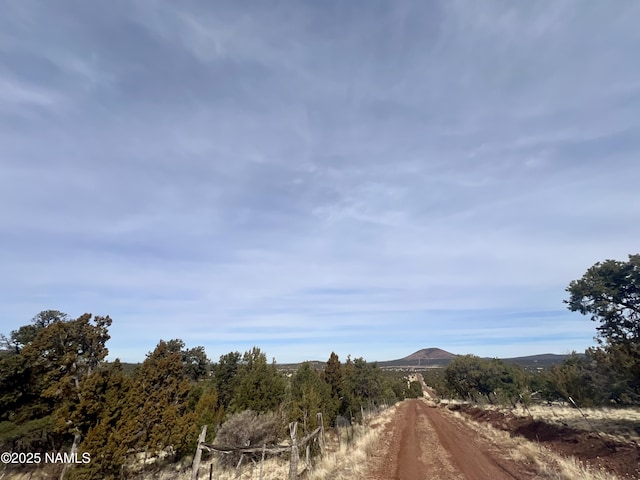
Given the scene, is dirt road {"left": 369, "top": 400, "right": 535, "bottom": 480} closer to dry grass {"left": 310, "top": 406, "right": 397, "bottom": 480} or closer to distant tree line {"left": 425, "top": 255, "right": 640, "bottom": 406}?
dry grass {"left": 310, "top": 406, "right": 397, "bottom": 480}

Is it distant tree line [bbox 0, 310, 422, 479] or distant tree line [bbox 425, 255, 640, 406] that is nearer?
distant tree line [bbox 0, 310, 422, 479]

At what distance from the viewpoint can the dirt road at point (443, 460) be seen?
17047 mm

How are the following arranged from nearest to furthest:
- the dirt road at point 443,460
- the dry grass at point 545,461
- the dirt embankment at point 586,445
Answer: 1. the dry grass at point 545,461
2. the dirt embankment at point 586,445
3. the dirt road at point 443,460

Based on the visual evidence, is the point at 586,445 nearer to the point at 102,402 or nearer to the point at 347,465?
the point at 347,465

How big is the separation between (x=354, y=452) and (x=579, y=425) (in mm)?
19018

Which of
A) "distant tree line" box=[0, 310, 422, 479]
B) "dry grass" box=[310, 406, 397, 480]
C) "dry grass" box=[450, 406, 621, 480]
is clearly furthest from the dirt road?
"distant tree line" box=[0, 310, 422, 479]

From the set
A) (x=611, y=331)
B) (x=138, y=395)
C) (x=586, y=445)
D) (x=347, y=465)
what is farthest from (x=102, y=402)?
(x=611, y=331)

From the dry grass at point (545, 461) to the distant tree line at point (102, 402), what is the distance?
14973 mm

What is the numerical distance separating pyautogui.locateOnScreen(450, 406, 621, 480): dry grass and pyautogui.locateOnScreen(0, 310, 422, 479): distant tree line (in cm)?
1497

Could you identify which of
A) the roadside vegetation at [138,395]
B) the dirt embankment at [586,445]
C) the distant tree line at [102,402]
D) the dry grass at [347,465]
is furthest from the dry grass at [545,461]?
the distant tree line at [102,402]

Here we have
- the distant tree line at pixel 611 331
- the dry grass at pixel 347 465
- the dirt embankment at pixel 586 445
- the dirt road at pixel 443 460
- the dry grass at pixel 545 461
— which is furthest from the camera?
the distant tree line at pixel 611 331

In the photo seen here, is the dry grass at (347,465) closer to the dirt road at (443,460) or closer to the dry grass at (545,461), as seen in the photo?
the dirt road at (443,460)

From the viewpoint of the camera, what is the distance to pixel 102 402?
19.4 metres

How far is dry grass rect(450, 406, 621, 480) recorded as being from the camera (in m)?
14.9
